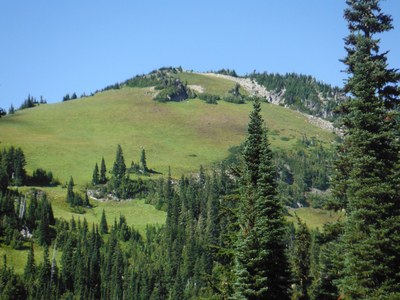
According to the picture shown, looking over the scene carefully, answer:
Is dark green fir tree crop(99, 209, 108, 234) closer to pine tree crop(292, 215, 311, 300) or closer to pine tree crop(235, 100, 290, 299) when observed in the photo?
pine tree crop(292, 215, 311, 300)

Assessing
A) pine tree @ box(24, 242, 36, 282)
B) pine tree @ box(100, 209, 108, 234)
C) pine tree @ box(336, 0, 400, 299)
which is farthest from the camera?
pine tree @ box(100, 209, 108, 234)

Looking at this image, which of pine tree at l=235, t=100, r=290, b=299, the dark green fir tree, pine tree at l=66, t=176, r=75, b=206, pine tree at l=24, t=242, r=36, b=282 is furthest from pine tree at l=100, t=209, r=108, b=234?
pine tree at l=235, t=100, r=290, b=299

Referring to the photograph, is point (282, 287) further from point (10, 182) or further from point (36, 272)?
point (10, 182)

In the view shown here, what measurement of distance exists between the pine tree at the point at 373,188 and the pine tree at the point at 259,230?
6677 millimetres

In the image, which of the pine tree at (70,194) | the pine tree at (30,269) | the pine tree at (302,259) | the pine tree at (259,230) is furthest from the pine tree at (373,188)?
the pine tree at (70,194)

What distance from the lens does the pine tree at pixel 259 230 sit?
116 feet

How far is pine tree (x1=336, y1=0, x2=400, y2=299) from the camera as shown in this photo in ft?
95.3

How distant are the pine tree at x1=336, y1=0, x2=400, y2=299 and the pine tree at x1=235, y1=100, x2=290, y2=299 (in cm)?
668

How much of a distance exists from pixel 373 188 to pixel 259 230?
9.98 meters

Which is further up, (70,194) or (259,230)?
(259,230)

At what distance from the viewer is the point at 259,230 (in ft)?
121

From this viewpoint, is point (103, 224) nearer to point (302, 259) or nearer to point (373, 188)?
point (302, 259)

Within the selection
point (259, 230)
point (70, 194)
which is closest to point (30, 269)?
point (70, 194)

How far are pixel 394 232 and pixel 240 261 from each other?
1111 cm
